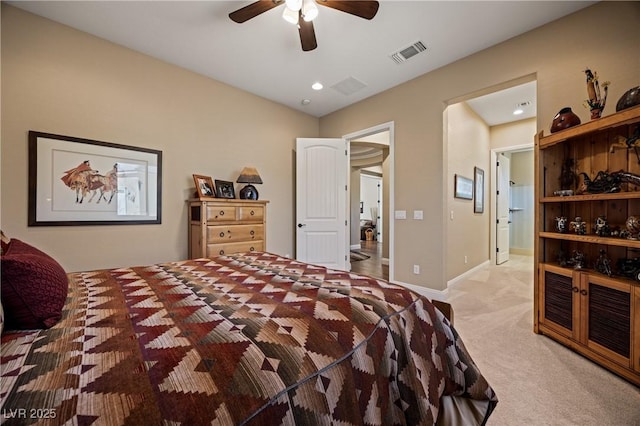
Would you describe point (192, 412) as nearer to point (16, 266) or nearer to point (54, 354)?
point (54, 354)

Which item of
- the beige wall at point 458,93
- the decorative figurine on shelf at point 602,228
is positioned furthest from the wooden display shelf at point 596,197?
the beige wall at point 458,93

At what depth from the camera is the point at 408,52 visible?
9.10 feet

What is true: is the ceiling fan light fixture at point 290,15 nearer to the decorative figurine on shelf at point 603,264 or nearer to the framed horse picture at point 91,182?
the framed horse picture at point 91,182

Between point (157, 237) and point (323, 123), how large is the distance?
3258 mm

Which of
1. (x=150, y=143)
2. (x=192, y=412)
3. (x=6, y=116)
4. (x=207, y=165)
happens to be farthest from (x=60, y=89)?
(x=192, y=412)

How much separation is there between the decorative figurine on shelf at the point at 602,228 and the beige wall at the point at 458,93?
88 cm

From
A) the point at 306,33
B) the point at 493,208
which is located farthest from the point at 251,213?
the point at 493,208

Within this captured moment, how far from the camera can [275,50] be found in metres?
2.73

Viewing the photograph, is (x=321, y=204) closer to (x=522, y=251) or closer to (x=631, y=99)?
(x=631, y=99)

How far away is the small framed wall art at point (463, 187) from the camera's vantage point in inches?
149

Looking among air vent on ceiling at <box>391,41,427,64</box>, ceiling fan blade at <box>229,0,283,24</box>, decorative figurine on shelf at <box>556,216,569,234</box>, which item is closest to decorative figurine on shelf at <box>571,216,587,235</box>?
decorative figurine on shelf at <box>556,216,569,234</box>

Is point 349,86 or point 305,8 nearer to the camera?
point 305,8

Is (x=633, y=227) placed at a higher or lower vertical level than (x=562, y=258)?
higher

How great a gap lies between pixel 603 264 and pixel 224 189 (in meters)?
3.75
